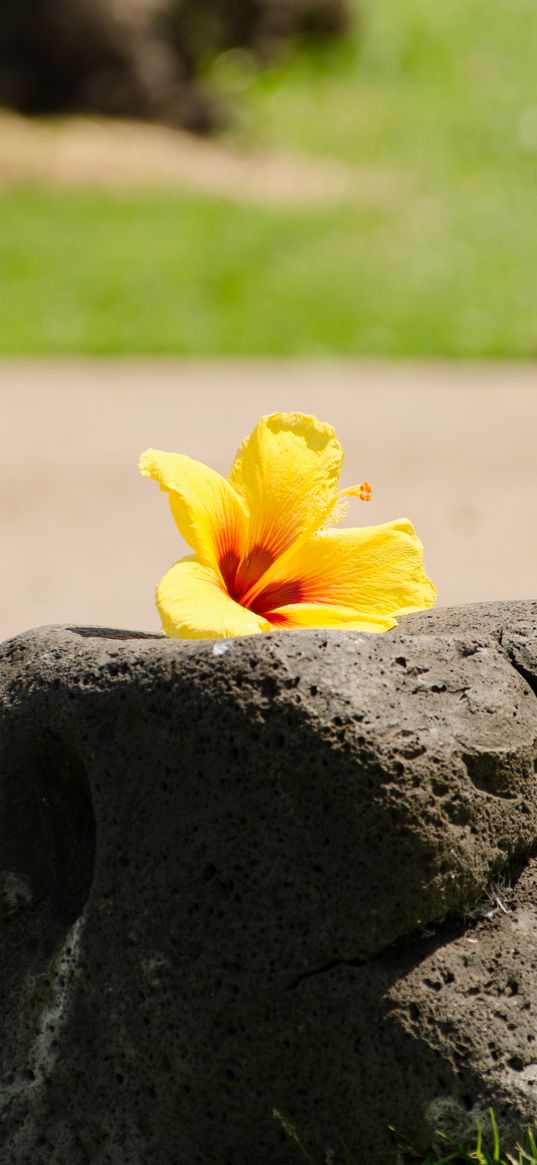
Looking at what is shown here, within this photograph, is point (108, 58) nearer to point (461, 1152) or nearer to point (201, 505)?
point (201, 505)

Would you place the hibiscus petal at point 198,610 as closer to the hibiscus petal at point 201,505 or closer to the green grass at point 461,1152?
the hibiscus petal at point 201,505

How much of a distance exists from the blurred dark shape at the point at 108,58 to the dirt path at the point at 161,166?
0.20m

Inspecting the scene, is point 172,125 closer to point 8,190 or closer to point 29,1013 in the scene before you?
point 8,190

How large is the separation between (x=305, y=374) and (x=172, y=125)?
603 centimetres

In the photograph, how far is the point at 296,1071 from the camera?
1926 millimetres

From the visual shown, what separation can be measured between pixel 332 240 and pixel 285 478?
849 cm

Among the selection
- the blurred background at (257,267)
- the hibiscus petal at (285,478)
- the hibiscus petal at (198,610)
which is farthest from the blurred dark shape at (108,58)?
the hibiscus petal at (198,610)

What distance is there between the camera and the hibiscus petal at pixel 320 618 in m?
2.13

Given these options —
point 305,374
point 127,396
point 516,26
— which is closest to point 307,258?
point 305,374

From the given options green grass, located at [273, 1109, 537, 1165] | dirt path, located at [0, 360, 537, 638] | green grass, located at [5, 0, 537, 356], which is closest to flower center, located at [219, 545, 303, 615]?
green grass, located at [273, 1109, 537, 1165]

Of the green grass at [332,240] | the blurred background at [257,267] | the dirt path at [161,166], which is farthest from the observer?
the dirt path at [161,166]

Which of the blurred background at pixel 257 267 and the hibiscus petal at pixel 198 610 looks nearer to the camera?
the hibiscus petal at pixel 198 610

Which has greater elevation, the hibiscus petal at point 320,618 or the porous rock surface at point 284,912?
the hibiscus petal at point 320,618

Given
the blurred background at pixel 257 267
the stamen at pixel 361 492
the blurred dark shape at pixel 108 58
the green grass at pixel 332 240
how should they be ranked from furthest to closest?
1. the blurred dark shape at pixel 108 58
2. the green grass at pixel 332 240
3. the blurred background at pixel 257 267
4. the stamen at pixel 361 492
